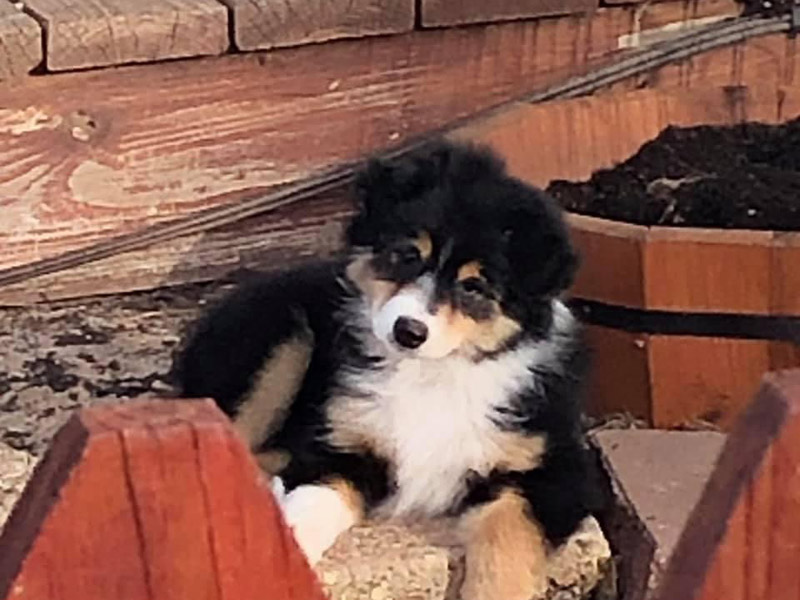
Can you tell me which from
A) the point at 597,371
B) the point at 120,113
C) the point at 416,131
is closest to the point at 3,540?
the point at 597,371

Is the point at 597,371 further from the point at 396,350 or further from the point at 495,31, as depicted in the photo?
the point at 495,31

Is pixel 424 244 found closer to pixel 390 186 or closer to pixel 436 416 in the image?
pixel 390 186

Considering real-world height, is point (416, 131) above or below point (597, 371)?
above

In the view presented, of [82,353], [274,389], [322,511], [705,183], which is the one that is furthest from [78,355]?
[705,183]

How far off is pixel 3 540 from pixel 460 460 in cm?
126

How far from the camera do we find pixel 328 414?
2.33 m

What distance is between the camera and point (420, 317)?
215 centimetres

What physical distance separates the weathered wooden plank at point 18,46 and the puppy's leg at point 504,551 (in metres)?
1.02

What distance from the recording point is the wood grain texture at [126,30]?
111 inches

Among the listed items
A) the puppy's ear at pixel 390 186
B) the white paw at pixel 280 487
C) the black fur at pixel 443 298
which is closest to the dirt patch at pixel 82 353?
the black fur at pixel 443 298

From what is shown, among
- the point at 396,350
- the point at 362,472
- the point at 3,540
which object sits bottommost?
the point at 362,472

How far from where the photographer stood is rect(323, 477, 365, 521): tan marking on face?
2.21m

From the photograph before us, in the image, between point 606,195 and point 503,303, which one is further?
point 606,195

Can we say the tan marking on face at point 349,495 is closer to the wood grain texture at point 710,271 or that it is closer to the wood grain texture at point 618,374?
the wood grain texture at point 618,374
